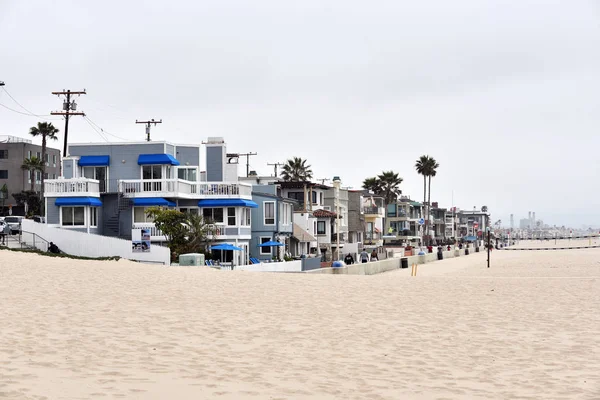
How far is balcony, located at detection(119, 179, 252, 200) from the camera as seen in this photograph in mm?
43531

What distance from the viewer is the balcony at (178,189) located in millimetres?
43531

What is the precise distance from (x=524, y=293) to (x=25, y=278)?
17161mm

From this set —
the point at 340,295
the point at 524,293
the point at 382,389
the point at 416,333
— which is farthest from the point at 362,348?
the point at 524,293

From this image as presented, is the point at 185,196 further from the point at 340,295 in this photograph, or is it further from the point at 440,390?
the point at 440,390

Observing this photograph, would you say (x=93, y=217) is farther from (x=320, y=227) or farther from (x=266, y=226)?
(x=320, y=227)

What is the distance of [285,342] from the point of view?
13602mm

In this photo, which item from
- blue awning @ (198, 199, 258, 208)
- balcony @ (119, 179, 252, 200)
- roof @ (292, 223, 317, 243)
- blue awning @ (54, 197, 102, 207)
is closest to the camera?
blue awning @ (54, 197, 102, 207)

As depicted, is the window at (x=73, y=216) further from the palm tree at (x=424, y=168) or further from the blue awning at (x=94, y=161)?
the palm tree at (x=424, y=168)

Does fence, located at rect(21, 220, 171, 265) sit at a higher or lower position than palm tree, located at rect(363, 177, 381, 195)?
lower

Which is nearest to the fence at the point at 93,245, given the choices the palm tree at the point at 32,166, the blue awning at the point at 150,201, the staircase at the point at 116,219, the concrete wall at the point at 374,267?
the staircase at the point at 116,219

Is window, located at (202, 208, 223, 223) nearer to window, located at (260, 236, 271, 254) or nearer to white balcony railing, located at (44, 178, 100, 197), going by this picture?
window, located at (260, 236, 271, 254)

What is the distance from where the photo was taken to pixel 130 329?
14.3m

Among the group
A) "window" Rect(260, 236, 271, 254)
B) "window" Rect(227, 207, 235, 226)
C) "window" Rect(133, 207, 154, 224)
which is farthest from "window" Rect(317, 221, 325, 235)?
"window" Rect(133, 207, 154, 224)

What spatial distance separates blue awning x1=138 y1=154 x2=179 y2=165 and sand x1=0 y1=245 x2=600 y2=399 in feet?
66.0
